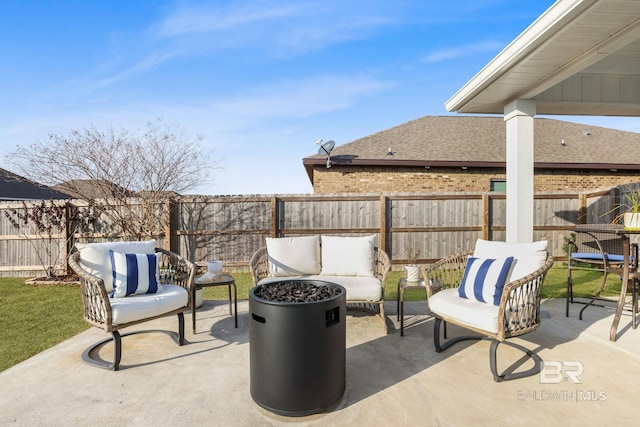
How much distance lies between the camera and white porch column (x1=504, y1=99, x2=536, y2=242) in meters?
4.12

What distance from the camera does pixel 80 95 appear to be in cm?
749

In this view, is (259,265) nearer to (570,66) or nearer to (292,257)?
(292,257)

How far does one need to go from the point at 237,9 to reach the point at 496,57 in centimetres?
445

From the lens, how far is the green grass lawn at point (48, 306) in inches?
137

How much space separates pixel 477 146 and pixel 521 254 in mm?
8586

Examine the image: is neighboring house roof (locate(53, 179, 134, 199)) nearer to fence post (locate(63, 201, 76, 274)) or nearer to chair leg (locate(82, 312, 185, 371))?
fence post (locate(63, 201, 76, 274))

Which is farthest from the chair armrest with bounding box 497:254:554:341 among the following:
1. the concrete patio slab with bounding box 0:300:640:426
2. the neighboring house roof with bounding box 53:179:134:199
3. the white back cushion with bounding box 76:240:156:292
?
the neighboring house roof with bounding box 53:179:134:199

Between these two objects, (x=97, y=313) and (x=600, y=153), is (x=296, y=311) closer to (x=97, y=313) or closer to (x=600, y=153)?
(x=97, y=313)

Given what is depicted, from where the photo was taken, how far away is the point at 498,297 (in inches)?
115

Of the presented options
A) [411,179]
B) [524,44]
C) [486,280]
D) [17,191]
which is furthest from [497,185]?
[17,191]

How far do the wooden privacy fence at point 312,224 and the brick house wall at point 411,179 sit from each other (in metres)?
2.15

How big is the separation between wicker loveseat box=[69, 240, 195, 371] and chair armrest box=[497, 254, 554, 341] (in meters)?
2.89

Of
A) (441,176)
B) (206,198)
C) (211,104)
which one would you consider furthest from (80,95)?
(441,176)

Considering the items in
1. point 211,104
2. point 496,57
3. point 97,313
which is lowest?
point 97,313
